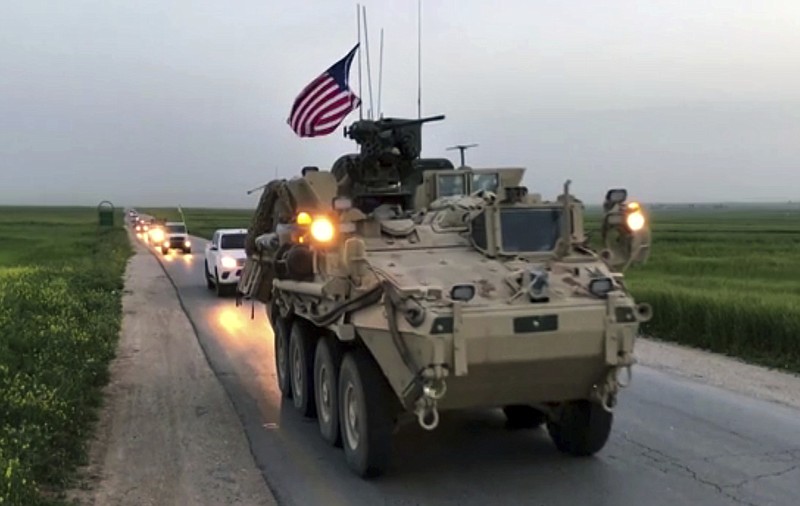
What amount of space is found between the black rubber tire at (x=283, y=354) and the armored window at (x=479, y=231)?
3269mm

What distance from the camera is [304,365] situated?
9.70m

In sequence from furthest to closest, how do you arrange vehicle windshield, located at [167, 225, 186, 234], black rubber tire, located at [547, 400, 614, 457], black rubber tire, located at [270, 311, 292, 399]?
vehicle windshield, located at [167, 225, 186, 234] → black rubber tire, located at [270, 311, 292, 399] → black rubber tire, located at [547, 400, 614, 457]

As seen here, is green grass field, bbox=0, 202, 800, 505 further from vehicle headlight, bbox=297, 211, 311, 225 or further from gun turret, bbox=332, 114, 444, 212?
gun turret, bbox=332, 114, 444, 212

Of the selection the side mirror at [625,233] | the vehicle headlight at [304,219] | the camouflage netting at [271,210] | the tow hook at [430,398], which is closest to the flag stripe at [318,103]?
the camouflage netting at [271,210]

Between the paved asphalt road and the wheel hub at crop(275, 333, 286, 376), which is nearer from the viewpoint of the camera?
the paved asphalt road

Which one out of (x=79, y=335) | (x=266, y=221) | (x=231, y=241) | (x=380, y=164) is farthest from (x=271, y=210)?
(x=231, y=241)

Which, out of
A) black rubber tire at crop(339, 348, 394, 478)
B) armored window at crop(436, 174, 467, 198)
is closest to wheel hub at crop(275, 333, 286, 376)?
armored window at crop(436, 174, 467, 198)

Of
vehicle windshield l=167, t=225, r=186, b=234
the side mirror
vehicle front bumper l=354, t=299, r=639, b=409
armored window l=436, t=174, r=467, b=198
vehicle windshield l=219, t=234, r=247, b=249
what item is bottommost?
vehicle windshield l=167, t=225, r=186, b=234

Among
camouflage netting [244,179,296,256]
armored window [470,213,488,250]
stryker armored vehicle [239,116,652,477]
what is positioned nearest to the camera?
stryker armored vehicle [239,116,652,477]

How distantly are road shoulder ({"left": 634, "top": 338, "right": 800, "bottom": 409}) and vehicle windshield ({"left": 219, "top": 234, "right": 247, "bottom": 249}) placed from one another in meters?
13.4

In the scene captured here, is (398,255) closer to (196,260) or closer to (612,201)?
(612,201)

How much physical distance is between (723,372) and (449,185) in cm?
484

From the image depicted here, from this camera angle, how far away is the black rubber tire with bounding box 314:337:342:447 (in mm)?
8414

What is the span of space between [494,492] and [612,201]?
2810 millimetres
